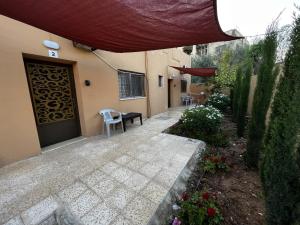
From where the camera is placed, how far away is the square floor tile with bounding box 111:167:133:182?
2.29m

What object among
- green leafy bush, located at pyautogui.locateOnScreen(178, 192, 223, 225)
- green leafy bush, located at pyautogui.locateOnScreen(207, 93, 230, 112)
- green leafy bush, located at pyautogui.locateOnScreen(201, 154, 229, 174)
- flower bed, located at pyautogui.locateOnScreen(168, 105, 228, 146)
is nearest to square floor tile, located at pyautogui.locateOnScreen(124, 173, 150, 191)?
green leafy bush, located at pyautogui.locateOnScreen(178, 192, 223, 225)

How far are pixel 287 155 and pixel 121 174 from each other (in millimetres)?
2227

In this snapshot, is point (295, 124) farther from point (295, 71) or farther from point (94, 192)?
point (94, 192)

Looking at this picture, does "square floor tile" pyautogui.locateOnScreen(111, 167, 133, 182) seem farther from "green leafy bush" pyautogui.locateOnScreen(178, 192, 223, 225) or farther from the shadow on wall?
the shadow on wall

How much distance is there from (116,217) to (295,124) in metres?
2.12

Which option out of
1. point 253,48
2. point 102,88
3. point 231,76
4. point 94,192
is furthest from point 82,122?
point 253,48

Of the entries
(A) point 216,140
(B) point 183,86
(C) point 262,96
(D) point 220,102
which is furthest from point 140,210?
(B) point 183,86

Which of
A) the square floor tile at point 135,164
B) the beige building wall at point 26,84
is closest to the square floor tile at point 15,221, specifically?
the square floor tile at point 135,164

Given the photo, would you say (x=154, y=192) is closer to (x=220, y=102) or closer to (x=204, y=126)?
(x=204, y=126)

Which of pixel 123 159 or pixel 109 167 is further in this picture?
pixel 123 159

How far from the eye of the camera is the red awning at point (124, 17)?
1.54m

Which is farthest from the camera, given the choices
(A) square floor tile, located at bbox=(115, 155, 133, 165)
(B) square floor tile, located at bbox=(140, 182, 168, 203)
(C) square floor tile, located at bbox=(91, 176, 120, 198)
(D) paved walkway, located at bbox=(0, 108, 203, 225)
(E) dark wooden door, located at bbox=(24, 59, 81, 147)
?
(E) dark wooden door, located at bbox=(24, 59, 81, 147)

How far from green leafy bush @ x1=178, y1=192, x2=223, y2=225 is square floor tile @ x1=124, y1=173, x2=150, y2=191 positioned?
64cm

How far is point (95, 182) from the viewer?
219cm
